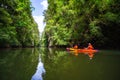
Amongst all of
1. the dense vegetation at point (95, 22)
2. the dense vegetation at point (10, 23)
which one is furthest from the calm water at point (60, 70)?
the dense vegetation at point (10, 23)

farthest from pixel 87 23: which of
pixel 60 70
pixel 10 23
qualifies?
pixel 60 70

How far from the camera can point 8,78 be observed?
22.8 ft

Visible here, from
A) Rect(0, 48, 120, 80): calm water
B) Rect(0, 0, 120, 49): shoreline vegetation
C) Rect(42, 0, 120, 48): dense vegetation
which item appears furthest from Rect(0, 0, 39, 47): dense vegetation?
Rect(0, 48, 120, 80): calm water

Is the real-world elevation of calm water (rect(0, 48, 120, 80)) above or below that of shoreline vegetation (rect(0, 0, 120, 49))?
below

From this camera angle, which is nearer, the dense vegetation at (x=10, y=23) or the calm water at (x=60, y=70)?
the calm water at (x=60, y=70)

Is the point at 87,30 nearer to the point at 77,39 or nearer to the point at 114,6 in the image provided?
the point at 77,39

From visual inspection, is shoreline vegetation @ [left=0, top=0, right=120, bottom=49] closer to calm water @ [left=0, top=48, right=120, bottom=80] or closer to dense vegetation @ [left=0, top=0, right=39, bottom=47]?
dense vegetation @ [left=0, top=0, right=39, bottom=47]

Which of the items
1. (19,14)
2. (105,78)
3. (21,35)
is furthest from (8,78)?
(21,35)

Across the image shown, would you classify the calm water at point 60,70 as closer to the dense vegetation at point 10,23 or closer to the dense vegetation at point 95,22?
the dense vegetation at point 95,22

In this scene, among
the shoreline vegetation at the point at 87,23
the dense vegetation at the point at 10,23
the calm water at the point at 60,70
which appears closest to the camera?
the calm water at the point at 60,70

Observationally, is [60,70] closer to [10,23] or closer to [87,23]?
[87,23]

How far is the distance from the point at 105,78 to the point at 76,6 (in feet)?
91.8

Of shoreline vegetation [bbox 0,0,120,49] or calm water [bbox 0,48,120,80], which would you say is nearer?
calm water [bbox 0,48,120,80]

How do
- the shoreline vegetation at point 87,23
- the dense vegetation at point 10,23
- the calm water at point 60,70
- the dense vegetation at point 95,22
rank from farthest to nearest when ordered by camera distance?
1. the dense vegetation at point 10,23
2. the shoreline vegetation at point 87,23
3. the dense vegetation at point 95,22
4. the calm water at point 60,70
